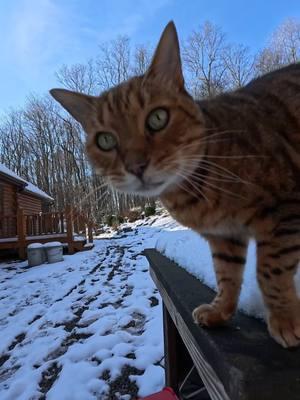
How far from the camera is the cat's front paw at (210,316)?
46.8 inches

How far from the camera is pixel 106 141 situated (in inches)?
53.9

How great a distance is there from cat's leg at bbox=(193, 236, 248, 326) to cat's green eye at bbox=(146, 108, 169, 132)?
19.6 inches

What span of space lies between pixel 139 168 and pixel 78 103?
0.56 meters

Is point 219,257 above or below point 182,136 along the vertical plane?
below

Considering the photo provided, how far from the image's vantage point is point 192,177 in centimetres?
122

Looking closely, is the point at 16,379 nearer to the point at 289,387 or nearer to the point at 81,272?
the point at 289,387

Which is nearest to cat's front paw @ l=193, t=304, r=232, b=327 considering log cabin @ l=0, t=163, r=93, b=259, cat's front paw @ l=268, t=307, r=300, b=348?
cat's front paw @ l=268, t=307, r=300, b=348

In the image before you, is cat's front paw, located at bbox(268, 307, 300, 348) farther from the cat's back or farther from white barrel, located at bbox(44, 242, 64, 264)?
white barrel, located at bbox(44, 242, 64, 264)

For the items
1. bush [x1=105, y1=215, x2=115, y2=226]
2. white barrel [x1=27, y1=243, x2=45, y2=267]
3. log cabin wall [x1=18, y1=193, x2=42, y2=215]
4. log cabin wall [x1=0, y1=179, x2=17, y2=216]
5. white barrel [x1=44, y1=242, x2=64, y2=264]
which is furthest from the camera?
bush [x1=105, y1=215, x2=115, y2=226]

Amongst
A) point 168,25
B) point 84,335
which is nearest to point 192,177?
point 168,25

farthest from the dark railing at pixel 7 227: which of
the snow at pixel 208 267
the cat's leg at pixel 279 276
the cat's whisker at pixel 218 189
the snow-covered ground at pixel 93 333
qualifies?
the cat's leg at pixel 279 276

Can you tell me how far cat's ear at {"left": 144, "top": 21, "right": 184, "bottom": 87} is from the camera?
1307 millimetres

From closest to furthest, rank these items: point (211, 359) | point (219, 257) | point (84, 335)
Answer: point (211, 359), point (219, 257), point (84, 335)

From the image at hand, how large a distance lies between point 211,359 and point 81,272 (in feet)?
25.9
